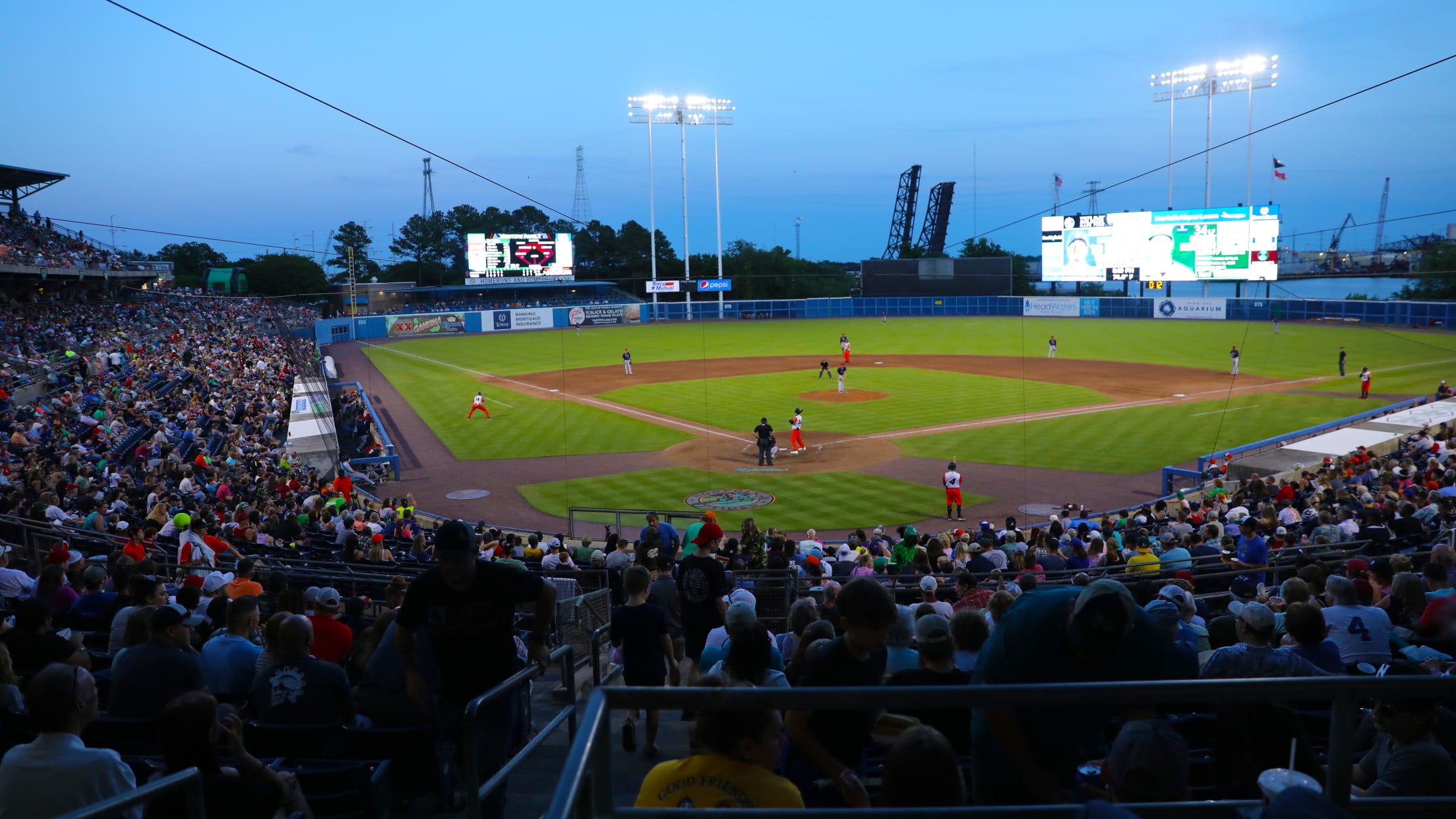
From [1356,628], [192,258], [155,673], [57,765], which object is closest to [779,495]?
[1356,628]

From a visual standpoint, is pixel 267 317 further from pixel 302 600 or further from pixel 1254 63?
pixel 1254 63

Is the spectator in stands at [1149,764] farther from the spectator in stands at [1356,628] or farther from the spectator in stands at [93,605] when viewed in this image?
the spectator in stands at [93,605]

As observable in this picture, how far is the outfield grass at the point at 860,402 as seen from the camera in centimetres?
3316

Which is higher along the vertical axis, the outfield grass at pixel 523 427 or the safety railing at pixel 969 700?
the safety railing at pixel 969 700

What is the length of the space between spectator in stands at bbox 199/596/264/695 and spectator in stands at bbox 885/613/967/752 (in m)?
3.94

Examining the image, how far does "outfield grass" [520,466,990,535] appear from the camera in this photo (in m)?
21.3

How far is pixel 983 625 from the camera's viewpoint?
17.5 ft

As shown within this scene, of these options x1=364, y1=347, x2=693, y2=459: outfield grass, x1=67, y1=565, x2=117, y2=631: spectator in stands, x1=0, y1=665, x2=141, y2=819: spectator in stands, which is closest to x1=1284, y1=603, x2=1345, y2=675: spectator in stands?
x1=0, y1=665, x2=141, y2=819: spectator in stands

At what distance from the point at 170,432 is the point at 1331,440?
28761 mm

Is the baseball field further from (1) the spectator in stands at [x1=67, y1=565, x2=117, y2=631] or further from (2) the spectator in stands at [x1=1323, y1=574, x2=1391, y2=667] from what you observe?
(2) the spectator in stands at [x1=1323, y1=574, x2=1391, y2=667]

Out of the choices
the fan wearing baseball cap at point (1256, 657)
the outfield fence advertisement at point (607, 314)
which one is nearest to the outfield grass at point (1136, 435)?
the fan wearing baseball cap at point (1256, 657)

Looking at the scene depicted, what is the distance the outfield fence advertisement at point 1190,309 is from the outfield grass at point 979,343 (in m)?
2.63

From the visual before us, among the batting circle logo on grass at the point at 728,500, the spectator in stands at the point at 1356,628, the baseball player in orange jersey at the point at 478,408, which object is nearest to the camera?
the spectator in stands at the point at 1356,628

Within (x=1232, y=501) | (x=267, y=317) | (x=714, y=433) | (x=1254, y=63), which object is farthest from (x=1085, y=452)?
(x=1254, y=63)
